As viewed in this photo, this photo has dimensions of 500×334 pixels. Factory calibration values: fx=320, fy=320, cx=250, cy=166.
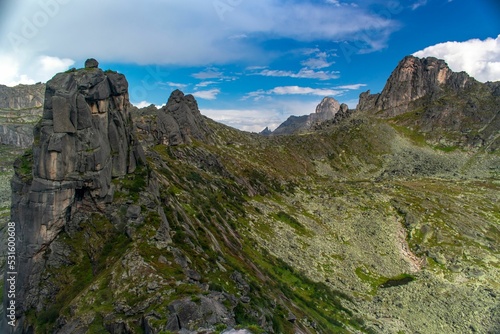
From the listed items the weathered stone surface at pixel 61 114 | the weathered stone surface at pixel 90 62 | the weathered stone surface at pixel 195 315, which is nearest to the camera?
the weathered stone surface at pixel 195 315

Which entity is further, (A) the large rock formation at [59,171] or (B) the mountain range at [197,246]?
(A) the large rock formation at [59,171]

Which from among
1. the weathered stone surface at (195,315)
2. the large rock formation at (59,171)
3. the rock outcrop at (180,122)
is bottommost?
the weathered stone surface at (195,315)

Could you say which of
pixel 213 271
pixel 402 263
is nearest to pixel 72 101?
pixel 213 271

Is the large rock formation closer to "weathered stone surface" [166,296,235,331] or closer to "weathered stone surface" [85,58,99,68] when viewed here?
"weathered stone surface" [85,58,99,68]

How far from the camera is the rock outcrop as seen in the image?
115 m

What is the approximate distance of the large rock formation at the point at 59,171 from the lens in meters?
39.2

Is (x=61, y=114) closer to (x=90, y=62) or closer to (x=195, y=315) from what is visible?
(x=90, y=62)

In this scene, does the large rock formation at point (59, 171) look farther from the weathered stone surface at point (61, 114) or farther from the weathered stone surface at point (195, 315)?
the weathered stone surface at point (195, 315)

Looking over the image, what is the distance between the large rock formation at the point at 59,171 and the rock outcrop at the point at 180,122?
66.7 metres

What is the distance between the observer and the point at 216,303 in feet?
90.8

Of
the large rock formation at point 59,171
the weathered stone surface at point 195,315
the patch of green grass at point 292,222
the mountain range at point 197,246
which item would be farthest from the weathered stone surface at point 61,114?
the patch of green grass at point 292,222

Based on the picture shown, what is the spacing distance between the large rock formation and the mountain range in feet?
0.54

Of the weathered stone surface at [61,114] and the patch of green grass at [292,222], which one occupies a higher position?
the weathered stone surface at [61,114]

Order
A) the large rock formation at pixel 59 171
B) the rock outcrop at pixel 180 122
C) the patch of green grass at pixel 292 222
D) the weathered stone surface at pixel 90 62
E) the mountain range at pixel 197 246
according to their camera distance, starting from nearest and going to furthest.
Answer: the mountain range at pixel 197 246
the large rock formation at pixel 59 171
the weathered stone surface at pixel 90 62
the patch of green grass at pixel 292 222
the rock outcrop at pixel 180 122
